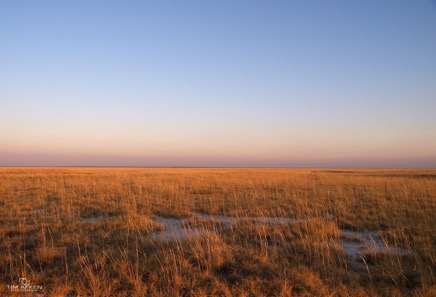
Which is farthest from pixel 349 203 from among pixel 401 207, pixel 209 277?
pixel 209 277

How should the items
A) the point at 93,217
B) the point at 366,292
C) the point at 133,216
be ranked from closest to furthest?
the point at 366,292 → the point at 133,216 → the point at 93,217

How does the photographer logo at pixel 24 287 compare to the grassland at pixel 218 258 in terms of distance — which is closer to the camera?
the photographer logo at pixel 24 287

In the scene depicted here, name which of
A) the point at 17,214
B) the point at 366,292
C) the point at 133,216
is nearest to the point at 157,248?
the point at 133,216

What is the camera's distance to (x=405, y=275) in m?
5.17

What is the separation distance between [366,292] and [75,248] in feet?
20.0

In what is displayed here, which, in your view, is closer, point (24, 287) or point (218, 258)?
point (24, 287)

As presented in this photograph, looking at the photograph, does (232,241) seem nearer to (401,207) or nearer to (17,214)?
(17,214)

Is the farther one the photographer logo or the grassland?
the grassland

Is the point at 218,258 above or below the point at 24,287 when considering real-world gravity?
above

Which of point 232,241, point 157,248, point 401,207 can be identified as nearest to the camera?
point 157,248

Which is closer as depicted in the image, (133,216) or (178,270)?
(178,270)

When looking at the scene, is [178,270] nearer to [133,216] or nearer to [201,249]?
[201,249]

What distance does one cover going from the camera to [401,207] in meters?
11.8

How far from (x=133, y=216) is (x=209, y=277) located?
5.37 metres
